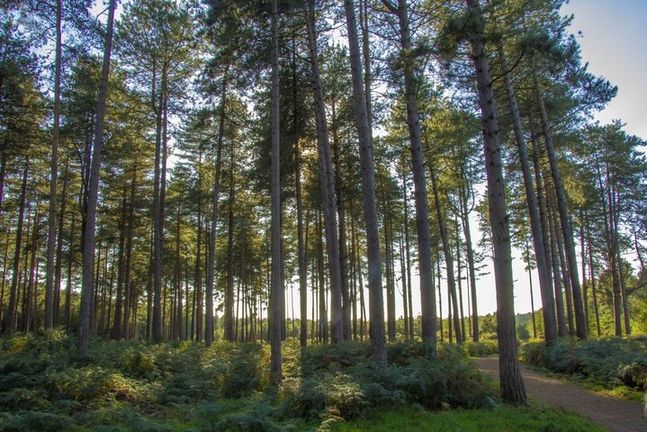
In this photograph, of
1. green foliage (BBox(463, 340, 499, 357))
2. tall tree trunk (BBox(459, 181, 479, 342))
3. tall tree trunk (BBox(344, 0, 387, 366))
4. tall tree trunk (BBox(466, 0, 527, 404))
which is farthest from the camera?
tall tree trunk (BBox(459, 181, 479, 342))

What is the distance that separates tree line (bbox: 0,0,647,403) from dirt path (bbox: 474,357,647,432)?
1.45 m

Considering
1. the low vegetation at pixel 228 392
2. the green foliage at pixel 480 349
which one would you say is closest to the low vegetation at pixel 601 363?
the low vegetation at pixel 228 392

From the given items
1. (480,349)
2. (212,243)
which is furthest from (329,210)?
(480,349)

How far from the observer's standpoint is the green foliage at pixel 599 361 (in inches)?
396

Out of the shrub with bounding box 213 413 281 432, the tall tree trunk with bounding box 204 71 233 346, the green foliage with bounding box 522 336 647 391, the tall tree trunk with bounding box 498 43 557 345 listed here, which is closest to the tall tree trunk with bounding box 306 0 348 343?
the tall tree trunk with bounding box 204 71 233 346

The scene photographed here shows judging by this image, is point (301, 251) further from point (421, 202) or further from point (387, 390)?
point (387, 390)

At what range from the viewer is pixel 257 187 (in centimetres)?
1947

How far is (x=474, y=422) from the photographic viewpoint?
21.8ft

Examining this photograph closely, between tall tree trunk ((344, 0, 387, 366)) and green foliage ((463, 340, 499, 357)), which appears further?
green foliage ((463, 340, 499, 357))

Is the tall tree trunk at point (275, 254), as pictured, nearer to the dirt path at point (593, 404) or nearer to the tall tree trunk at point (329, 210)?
the tall tree trunk at point (329, 210)

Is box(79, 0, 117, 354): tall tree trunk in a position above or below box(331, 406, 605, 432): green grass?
above

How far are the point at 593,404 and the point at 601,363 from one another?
3.33 metres

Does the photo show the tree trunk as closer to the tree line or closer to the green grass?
the tree line

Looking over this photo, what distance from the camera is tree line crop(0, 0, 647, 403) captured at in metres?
10.2
